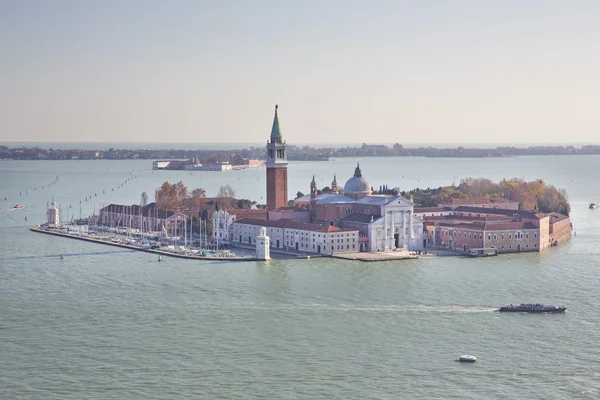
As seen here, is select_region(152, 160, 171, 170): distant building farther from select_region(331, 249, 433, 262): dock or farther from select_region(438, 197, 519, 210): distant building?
select_region(331, 249, 433, 262): dock

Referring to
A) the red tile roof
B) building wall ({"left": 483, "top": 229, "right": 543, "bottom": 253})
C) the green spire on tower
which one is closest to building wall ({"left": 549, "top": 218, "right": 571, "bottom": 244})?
building wall ({"left": 483, "top": 229, "right": 543, "bottom": 253})

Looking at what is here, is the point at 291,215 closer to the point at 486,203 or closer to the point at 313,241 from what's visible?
the point at 313,241

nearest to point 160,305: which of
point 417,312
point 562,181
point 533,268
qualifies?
point 417,312

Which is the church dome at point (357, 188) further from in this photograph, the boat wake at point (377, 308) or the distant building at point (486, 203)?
the boat wake at point (377, 308)

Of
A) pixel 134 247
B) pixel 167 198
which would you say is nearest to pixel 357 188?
pixel 134 247

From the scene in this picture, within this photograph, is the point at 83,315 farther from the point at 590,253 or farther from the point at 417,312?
the point at 590,253

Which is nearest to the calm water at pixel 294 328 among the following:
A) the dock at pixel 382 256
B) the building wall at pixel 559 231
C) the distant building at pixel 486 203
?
the dock at pixel 382 256
